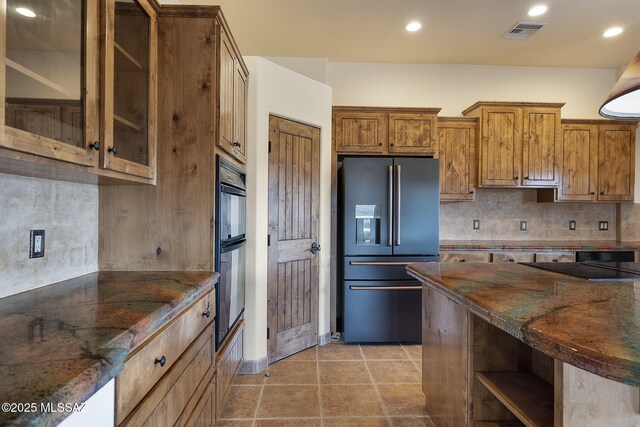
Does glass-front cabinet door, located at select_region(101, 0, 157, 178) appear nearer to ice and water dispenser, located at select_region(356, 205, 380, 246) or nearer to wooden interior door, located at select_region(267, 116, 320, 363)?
wooden interior door, located at select_region(267, 116, 320, 363)

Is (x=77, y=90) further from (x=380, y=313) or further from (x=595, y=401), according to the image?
(x=380, y=313)

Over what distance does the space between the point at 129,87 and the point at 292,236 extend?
173cm

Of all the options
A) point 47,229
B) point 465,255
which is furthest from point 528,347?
point 47,229

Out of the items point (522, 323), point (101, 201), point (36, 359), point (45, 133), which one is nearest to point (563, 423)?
point (522, 323)

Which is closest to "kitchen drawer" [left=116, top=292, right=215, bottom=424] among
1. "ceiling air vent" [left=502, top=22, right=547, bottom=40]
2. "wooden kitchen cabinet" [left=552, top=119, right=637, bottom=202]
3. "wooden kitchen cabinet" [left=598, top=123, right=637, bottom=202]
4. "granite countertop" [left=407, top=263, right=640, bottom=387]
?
"granite countertop" [left=407, top=263, right=640, bottom=387]

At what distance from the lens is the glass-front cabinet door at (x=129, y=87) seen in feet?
4.14

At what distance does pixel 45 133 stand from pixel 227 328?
4.87ft

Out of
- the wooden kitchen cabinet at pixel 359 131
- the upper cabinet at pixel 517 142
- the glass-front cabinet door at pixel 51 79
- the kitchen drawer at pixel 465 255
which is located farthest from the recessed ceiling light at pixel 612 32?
the glass-front cabinet door at pixel 51 79

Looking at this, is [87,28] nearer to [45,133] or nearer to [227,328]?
[45,133]

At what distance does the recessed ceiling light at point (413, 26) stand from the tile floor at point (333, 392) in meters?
3.07

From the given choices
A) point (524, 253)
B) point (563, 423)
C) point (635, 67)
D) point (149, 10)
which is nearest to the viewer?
point (563, 423)

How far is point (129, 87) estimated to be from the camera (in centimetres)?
147

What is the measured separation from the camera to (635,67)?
4.75 ft
